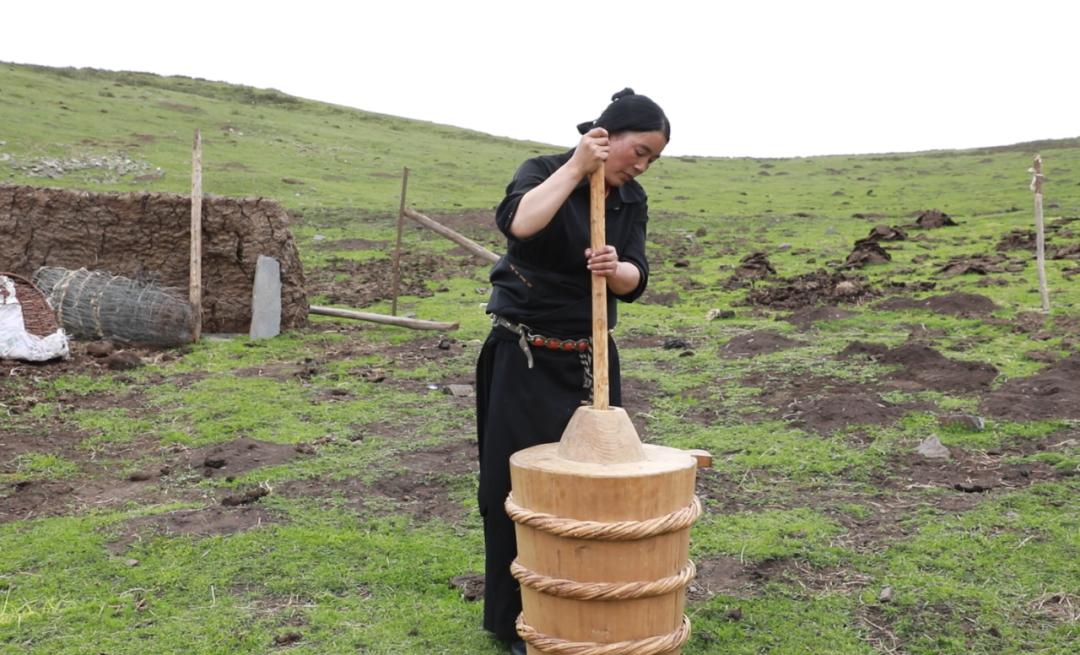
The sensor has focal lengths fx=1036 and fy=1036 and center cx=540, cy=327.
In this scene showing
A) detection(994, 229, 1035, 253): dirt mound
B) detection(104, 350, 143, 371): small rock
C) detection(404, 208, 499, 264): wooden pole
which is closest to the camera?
detection(104, 350, 143, 371): small rock

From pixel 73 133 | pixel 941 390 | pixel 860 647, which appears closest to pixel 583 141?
pixel 860 647

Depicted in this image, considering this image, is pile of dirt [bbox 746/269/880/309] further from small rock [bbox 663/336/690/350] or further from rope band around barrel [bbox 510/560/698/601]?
rope band around barrel [bbox 510/560/698/601]

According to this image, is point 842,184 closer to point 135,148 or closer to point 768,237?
point 768,237

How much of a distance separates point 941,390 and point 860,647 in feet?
14.4

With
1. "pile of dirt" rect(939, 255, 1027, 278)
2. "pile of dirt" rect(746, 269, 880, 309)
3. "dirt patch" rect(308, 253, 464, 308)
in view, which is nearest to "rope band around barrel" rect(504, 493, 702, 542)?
"pile of dirt" rect(746, 269, 880, 309)

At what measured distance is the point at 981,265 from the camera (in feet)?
45.9

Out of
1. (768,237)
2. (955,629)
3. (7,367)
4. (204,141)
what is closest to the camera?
(955,629)

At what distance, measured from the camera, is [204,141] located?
102 ft

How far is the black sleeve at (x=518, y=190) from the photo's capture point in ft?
10.6

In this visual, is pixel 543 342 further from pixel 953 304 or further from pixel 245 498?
pixel 953 304

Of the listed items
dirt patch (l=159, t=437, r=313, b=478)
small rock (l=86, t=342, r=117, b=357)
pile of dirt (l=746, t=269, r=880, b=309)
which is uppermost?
pile of dirt (l=746, t=269, r=880, b=309)

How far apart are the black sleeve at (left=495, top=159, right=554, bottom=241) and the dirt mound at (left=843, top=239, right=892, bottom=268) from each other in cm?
1245

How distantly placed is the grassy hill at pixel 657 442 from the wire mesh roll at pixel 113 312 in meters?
0.35

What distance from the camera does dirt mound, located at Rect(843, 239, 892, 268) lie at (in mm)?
15086
